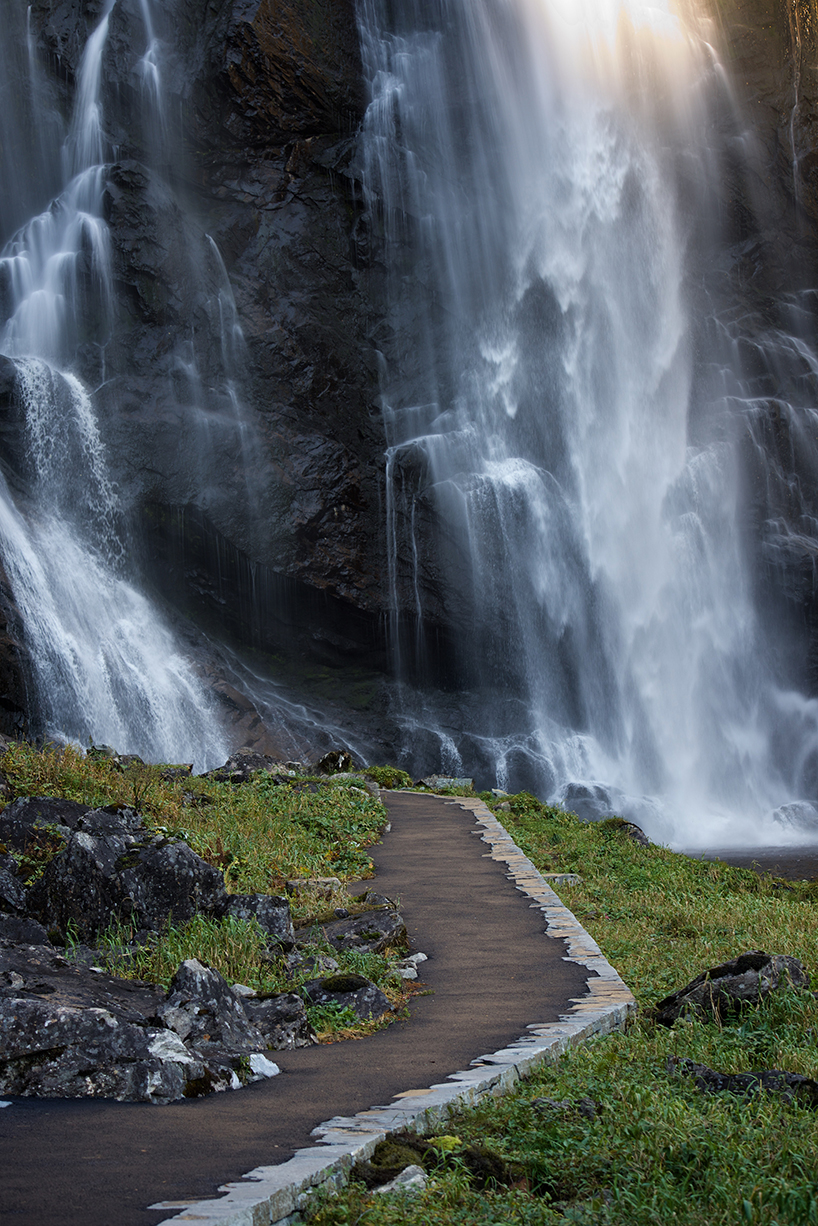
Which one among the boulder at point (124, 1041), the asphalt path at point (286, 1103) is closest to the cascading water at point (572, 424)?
the asphalt path at point (286, 1103)

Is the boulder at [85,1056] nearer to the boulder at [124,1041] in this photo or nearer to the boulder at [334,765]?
the boulder at [124,1041]

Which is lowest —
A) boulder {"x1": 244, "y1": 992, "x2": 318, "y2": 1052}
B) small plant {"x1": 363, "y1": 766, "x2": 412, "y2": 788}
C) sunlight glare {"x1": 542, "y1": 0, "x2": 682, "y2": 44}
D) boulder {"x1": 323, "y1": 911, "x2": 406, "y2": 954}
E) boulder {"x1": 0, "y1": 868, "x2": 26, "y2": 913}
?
small plant {"x1": 363, "y1": 766, "x2": 412, "y2": 788}

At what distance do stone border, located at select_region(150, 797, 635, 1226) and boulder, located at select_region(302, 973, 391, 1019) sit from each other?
0.94 metres

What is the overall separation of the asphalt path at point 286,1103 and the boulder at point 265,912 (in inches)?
38.9

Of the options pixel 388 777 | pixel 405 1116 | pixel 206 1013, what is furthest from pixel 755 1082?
pixel 388 777

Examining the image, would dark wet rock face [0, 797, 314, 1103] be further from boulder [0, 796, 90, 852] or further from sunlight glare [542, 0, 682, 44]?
sunlight glare [542, 0, 682, 44]

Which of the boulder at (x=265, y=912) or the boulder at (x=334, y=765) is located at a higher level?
the boulder at (x=265, y=912)

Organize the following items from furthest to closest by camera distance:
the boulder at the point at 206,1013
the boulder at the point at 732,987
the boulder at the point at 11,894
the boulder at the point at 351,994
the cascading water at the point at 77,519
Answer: the cascading water at the point at 77,519
the boulder at the point at 11,894
the boulder at the point at 351,994
the boulder at the point at 732,987
the boulder at the point at 206,1013

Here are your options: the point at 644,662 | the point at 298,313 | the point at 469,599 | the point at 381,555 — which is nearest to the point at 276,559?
the point at 381,555

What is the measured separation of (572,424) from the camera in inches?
1234

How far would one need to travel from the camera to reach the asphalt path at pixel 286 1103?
3156mm

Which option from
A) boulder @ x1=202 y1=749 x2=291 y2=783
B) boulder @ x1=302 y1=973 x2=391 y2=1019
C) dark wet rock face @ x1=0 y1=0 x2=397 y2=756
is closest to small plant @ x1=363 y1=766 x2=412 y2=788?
boulder @ x1=202 y1=749 x2=291 y2=783

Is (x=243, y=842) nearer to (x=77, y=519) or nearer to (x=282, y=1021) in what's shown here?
(x=282, y=1021)

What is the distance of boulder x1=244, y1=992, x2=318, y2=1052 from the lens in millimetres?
5230
